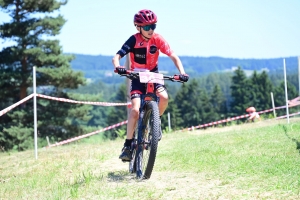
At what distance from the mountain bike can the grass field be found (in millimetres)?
219

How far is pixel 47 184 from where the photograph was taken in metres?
6.92

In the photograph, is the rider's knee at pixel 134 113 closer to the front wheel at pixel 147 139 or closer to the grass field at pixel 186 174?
the front wheel at pixel 147 139

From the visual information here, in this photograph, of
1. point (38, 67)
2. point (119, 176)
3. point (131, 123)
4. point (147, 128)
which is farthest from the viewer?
point (38, 67)

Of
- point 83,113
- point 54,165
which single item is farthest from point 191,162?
point 83,113

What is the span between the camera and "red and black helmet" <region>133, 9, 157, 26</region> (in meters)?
6.27

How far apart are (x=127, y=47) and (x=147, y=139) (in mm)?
1229

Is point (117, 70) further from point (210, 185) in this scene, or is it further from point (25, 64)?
point (25, 64)

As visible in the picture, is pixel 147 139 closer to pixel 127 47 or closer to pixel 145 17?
pixel 127 47

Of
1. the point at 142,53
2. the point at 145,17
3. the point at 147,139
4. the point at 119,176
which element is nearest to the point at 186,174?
the point at 147,139

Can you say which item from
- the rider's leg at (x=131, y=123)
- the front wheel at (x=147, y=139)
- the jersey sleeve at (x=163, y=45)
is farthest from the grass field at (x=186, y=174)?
the jersey sleeve at (x=163, y=45)

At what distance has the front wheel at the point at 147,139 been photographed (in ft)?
19.1

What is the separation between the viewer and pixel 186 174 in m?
6.43

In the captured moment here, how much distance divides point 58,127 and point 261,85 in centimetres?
5880

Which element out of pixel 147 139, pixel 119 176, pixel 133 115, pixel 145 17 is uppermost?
pixel 145 17
